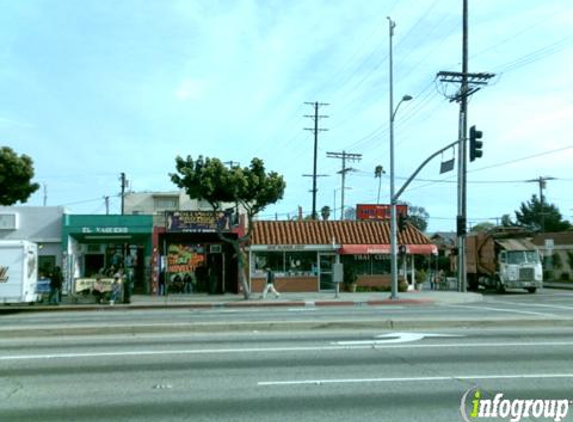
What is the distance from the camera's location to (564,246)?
2078 inches

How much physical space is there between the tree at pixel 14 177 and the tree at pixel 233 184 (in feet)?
37.8

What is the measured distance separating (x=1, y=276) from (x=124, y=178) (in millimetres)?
42643

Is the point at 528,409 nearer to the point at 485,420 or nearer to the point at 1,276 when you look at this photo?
the point at 485,420

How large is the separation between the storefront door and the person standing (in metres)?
14.8

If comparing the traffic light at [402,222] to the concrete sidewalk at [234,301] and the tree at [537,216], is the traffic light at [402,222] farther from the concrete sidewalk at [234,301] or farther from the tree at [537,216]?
the tree at [537,216]

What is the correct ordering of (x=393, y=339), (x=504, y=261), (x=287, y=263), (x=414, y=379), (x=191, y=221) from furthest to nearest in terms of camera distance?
(x=504, y=261)
(x=287, y=263)
(x=191, y=221)
(x=393, y=339)
(x=414, y=379)

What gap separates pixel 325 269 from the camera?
36.9 meters

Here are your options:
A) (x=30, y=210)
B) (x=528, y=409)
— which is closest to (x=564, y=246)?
(x=30, y=210)

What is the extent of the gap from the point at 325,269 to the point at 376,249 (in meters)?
3.23

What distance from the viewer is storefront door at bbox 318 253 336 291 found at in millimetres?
36719

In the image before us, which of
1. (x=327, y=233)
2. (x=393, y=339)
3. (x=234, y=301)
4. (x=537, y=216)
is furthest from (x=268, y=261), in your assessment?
(x=537, y=216)

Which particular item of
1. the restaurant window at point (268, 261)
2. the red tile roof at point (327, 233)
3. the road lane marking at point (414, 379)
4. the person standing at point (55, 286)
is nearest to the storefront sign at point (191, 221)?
the red tile roof at point (327, 233)

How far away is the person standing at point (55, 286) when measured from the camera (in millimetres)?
28102

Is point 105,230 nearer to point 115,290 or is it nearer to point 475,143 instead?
point 115,290
